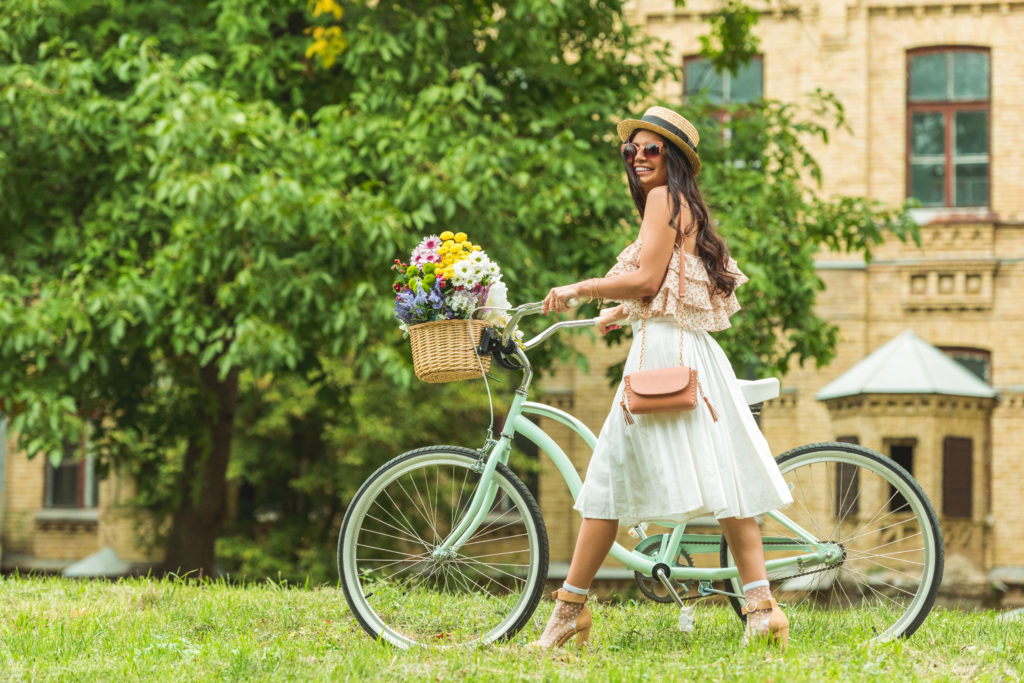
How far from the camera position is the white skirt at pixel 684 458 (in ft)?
12.8

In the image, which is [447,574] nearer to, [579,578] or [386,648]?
[386,648]

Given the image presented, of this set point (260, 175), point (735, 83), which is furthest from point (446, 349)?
point (735, 83)

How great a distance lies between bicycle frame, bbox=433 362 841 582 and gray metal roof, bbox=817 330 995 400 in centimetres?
1074

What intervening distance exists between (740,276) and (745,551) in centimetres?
102

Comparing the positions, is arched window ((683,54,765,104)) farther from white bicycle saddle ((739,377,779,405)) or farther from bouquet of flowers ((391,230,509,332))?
bouquet of flowers ((391,230,509,332))

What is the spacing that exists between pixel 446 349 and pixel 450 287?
0.24 meters

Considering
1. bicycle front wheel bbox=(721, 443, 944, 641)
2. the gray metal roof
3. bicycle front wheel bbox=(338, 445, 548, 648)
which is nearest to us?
bicycle front wheel bbox=(338, 445, 548, 648)

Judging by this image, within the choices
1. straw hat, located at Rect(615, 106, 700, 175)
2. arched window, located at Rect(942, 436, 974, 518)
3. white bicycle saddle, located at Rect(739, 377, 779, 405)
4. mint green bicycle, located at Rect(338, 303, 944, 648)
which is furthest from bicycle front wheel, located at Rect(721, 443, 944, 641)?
arched window, located at Rect(942, 436, 974, 518)

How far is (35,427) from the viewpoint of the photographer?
8086mm

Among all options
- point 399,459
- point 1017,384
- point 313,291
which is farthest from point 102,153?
point 1017,384

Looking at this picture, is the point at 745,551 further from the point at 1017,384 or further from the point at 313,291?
the point at 1017,384

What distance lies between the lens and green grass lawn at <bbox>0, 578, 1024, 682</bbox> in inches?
146

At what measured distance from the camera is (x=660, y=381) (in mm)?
3850

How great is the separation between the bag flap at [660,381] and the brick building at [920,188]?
1214 centimetres
